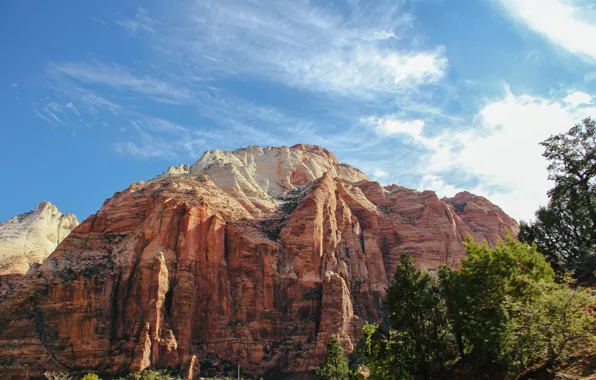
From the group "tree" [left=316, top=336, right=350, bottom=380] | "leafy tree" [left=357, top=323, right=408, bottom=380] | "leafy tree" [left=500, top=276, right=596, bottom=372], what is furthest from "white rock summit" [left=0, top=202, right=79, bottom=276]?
"leafy tree" [left=500, top=276, right=596, bottom=372]

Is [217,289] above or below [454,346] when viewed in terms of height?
above

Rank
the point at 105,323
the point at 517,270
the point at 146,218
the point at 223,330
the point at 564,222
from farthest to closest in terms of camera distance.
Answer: the point at 146,218
the point at 223,330
the point at 105,323
the point at 564,222
the point at 517,270

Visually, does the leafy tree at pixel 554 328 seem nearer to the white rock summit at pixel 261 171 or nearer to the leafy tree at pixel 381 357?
the leafy tree at pixel 381 357

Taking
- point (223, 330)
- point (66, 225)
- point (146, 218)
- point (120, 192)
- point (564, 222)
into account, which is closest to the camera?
point (564, 222)

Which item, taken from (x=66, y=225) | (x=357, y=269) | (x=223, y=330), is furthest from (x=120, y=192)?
(x=66, y=225)

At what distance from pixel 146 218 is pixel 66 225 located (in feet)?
315

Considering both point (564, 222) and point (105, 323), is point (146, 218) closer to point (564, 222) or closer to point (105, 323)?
point (105, 323)

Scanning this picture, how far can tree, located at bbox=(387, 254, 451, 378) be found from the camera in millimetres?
28797

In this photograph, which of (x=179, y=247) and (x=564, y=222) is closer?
(x=564, y=222)

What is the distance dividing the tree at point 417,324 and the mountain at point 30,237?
305ft

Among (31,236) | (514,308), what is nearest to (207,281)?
(514,308)

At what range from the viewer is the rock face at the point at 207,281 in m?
75.0

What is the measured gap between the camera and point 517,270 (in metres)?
24.3

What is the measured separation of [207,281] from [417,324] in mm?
64886
